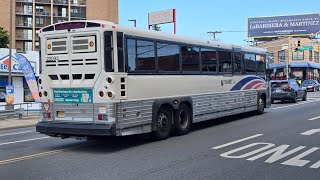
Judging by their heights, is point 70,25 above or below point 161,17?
below

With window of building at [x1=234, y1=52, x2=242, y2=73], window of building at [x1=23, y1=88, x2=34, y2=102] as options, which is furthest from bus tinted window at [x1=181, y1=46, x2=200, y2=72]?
window of building at [x1=23, y1=88, x2=34, y2=102]

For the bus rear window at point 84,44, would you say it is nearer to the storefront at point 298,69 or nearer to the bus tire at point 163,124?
the bus tire at point 163,124

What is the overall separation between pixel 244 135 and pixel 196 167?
4.71 metres

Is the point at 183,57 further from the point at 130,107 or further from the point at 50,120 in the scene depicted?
the point at 50,120

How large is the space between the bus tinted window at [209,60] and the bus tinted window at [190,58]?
365mm

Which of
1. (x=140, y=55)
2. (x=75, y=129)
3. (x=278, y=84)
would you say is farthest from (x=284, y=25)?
(x=75, y=129)

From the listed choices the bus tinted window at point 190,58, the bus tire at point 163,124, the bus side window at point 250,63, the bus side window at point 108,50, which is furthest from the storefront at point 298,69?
the bus side window at point 108,50

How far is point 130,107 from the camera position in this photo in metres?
10.5

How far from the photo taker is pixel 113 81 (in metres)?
10.1

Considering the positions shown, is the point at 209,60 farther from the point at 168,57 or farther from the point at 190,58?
the point at 168,57

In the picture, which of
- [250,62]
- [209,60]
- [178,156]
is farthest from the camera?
[250,62]

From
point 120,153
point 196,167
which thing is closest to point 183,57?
point 120,153

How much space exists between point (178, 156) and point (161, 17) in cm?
3541

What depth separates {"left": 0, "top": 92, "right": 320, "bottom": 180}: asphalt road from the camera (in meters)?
7.64
